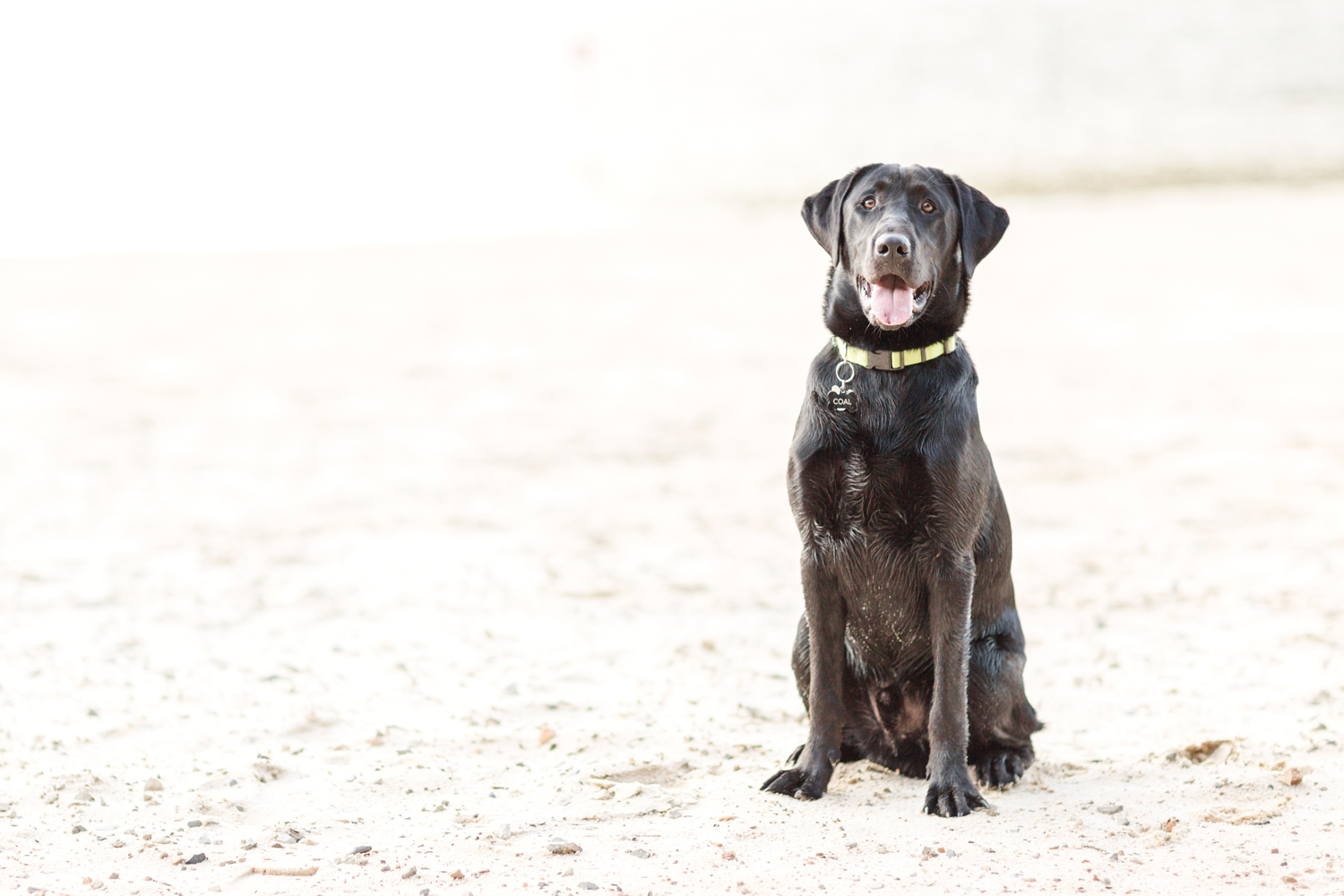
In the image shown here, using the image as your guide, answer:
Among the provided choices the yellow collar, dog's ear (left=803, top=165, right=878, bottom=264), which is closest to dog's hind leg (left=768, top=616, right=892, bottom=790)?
the yellow collar

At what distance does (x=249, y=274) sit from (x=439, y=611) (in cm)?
1130

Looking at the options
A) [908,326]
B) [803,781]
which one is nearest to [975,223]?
[908,326]

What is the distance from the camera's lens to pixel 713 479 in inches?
333

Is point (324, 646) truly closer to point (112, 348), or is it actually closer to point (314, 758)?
point (314, 758)

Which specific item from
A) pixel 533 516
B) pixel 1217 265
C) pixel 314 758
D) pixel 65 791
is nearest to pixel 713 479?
pixel 533 516

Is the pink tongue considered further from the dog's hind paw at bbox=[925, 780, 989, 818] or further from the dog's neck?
the dog's hind paw at bbox=[925, 780, 989, 818]

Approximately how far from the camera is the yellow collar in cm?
357

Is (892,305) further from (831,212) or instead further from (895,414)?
(831,212)

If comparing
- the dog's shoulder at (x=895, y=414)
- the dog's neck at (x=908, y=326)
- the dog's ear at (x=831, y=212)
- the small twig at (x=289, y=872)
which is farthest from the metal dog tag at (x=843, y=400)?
the small twig at (x=289, y=872)

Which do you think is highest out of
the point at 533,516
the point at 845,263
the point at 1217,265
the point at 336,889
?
the point at 1217,265

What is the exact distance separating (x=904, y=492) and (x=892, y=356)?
0.35 m

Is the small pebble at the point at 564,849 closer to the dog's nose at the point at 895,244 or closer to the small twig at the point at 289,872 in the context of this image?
the small twig at the point at 289,872

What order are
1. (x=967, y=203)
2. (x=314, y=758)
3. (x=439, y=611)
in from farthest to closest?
1. (x=439, y=611)
2. (x=314, y=758)
3. (x=967, y=203)

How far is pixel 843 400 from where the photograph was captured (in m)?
3.56
